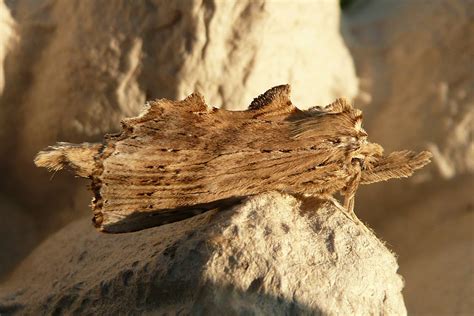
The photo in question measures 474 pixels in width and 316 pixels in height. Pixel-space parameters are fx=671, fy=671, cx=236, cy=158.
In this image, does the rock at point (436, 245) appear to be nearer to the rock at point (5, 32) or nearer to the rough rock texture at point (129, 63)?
the rough rock texture at point (129, 63)

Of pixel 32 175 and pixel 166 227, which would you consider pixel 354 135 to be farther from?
pixel 32 175

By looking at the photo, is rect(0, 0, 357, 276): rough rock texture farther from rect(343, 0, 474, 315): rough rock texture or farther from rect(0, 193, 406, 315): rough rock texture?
rect(0, 193, 406, 315): rough rock texture

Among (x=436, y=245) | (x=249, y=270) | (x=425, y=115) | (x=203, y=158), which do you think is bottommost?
(x=249, y=270)

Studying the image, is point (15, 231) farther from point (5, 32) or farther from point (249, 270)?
point (249, 270)

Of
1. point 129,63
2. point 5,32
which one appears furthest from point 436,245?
point 5,32

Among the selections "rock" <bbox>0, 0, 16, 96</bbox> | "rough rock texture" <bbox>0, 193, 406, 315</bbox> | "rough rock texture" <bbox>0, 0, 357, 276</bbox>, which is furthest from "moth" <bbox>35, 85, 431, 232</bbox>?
"rock" <bbox>0, 0, 16, 96</bbox>

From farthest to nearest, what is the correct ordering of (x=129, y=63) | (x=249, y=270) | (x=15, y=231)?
1. (x=15, y=231)
2. (x=129, y=63)
3. (x=249, y=270)
